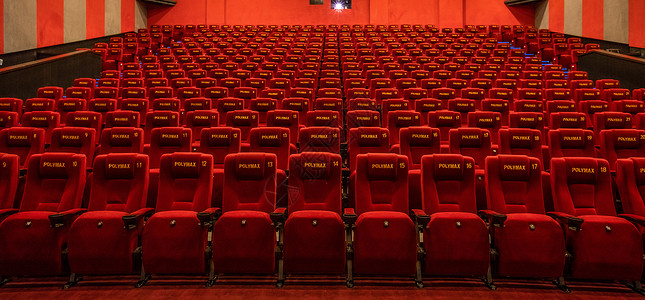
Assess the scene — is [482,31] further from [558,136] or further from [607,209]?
[607,209]

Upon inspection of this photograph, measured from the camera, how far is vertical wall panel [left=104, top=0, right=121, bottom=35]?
356 inches

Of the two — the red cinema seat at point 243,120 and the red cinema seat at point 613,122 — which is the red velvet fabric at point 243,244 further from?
the red cinema seat at point 613,122

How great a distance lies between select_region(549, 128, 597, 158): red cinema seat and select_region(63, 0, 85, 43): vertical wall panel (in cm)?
819

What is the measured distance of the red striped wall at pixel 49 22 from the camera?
22.0 ft

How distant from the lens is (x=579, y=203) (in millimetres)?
2305

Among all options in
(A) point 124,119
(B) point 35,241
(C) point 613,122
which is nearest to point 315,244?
(B) point 35,241

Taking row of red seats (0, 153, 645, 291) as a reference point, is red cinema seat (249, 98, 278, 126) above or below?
above

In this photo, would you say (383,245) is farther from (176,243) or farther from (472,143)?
(472,143)

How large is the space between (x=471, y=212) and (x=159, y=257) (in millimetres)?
1693

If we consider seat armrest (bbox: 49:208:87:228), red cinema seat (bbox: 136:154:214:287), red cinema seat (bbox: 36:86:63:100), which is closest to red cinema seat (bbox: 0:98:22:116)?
red cinema seat (bbox: 36:86:63:100)

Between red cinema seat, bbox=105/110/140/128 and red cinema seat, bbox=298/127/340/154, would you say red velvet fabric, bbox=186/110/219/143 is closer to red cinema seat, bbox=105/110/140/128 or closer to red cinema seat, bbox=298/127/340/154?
red cinema seat, bbox=105/110/140/128

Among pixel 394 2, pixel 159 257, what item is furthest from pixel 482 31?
pixel 159 257

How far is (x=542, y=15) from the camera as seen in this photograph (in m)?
10.2

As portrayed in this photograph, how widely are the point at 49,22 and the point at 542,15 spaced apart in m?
10.9
